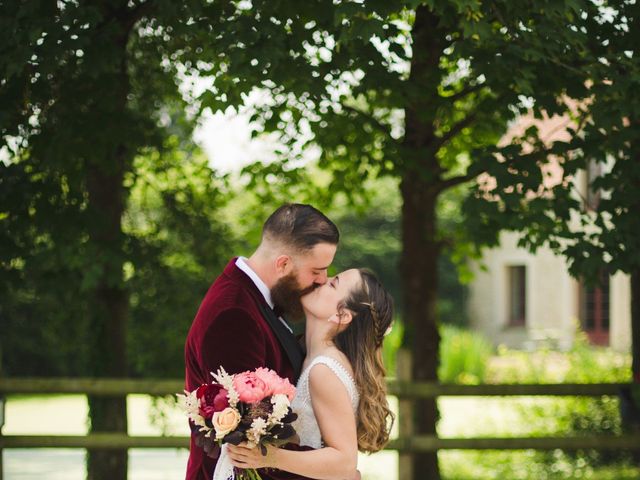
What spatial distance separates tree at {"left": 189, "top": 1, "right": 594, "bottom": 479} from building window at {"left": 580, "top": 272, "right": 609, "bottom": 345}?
1536 centimetres

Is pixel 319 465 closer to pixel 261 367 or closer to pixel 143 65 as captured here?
pixel 261 367

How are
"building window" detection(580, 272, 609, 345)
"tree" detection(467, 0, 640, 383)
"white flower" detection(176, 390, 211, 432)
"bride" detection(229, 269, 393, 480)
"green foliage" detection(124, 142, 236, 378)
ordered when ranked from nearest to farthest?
1. "white flower" detection(176, 390, 211, 432)
2. "bride" detection(229, 269, 393, 480)
3. "tree" detection(467, 0, 640, 383)
4. "green foliage" detection(124, 142, 236, 378)
5. "building window" detection(580, 272, 609, 345)

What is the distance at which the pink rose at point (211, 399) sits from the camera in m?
3.39

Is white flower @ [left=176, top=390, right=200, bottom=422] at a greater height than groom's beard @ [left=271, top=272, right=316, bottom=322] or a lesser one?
lesser

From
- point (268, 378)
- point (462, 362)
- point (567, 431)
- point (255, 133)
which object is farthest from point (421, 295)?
point (462, 362)

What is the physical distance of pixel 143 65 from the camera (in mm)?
9922

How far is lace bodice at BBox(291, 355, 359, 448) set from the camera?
379cm

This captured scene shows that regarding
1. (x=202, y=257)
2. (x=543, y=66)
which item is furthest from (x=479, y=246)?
(x=202, y=257)

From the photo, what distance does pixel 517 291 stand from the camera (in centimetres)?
2889

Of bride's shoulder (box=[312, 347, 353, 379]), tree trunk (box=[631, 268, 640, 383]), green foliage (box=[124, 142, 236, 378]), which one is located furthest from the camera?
green foliage (box=[124, 142, 236, 378])

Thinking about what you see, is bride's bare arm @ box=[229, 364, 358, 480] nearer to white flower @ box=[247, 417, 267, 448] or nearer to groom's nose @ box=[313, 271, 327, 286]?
white flower @ box=[247, 417, 267, 448]

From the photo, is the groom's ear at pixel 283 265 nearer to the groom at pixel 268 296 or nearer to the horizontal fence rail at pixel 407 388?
the groom at pixel 268 296

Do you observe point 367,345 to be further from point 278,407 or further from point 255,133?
point 255,133

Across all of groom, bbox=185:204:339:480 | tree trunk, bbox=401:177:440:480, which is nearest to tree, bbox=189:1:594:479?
tree trunk, bbox=401:177:440:480
